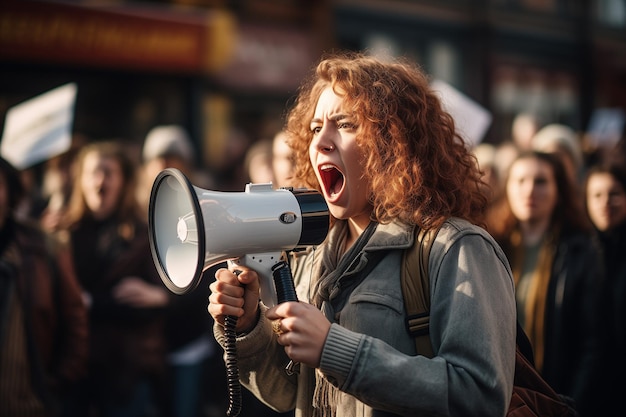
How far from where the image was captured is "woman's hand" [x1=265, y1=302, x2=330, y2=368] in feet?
5.58

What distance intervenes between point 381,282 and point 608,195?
280cm

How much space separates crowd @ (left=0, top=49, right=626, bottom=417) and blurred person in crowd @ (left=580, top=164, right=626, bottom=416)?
1 cm

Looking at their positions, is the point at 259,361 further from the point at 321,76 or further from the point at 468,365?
the point at 321,76

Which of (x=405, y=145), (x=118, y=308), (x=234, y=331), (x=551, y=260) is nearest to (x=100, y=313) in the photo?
(x=118, y=308)

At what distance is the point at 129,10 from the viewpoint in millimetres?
9000

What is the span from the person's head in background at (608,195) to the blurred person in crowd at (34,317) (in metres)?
2.77

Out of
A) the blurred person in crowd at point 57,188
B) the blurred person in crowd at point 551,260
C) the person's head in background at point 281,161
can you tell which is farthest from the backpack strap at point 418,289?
the blurred person in crowd at point 57,188

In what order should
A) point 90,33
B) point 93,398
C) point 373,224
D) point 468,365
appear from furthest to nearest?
point 90,33 → point 93,398 → point 373,224 → point 468,365

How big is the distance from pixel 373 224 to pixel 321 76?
1.38ft

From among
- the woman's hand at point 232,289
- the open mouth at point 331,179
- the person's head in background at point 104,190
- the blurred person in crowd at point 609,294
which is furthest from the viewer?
the person's head in background at point 104,190

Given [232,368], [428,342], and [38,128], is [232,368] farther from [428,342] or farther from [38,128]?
[38,128]

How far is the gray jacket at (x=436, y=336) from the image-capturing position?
1692 millimetres

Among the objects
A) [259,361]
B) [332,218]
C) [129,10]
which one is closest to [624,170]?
[332,218]

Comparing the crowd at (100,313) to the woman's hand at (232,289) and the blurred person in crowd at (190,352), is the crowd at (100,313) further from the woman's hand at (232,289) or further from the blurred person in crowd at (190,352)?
the woman's hand at (232,289)
